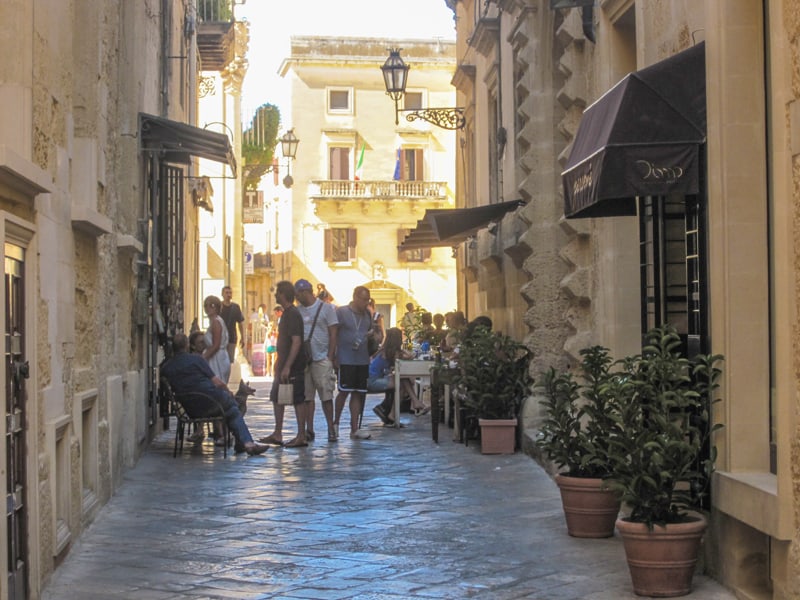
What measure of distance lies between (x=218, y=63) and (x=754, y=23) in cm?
2548

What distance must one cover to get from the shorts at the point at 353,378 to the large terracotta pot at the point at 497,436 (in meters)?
2.70

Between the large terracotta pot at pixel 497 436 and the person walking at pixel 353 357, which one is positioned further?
the person walking at pixel 353 357

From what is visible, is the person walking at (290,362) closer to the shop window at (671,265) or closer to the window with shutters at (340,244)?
the shop window at (671,265)

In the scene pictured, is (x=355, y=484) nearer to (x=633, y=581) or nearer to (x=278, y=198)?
(x=633, y=581)

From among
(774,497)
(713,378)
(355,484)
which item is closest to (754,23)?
(713,378)

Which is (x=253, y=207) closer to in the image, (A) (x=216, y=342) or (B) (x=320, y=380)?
(A) (x=216, y=342)

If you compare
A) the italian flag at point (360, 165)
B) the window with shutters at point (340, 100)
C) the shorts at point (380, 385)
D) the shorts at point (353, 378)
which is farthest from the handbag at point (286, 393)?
the window with shutters at point (340, 100)

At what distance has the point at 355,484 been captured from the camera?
37.4 ft

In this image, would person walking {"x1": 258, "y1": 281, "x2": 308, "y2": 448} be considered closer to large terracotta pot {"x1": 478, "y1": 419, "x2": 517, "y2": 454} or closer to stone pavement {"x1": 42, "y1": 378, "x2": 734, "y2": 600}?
stone pavement {"x1": 42, "y1": 378, "x2": 734, "y2": 600}

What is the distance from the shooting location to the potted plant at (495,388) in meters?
13.6

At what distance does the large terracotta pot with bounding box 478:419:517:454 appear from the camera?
13.6 m

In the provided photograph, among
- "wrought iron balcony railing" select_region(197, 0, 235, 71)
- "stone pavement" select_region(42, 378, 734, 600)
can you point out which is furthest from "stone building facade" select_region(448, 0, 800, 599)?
"wrought iron balcony railing" select_region(197, 0, 235, 71)

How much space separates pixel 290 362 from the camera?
1488cm

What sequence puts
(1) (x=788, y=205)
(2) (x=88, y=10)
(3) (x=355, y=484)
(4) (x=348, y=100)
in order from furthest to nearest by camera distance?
(4) (x=348, y=100)
(3) (x=355, y=484)
(2) (x=88, y=10)
(1) (x=788, y=205)
